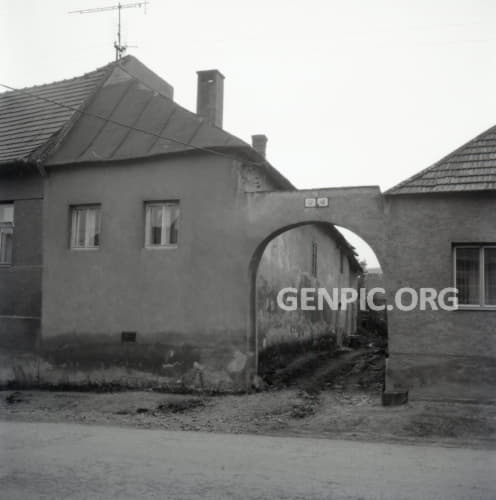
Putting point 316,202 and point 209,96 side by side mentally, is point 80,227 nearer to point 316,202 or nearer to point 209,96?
point 209,96

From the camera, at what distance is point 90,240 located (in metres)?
14.2

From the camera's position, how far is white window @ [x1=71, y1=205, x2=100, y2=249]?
14164 millimetres

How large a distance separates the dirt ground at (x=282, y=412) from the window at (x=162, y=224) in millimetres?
3358

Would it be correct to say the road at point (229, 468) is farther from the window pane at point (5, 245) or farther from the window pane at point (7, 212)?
the window pane at point (7, 212)

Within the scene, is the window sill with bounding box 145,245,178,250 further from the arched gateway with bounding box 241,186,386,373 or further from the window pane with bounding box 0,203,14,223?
the window pane with bounding box 0,203,14,223

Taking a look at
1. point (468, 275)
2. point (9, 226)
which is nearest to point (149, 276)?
point (9, 226)

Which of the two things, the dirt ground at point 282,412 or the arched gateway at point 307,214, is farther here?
the arched gateway at point 307,214

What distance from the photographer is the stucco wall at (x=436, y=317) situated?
11.0m

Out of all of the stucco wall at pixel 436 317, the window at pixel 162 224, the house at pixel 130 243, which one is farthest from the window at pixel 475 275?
the window at pixel 162 224

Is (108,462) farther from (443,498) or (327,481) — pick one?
(443,498)

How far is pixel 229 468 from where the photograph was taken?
6.68m

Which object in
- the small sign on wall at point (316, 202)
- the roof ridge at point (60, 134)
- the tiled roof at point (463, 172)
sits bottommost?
the small sign on wall at point (316, 202)

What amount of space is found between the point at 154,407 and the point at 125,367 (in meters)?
2.39

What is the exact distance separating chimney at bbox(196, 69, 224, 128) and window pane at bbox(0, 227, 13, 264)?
566 centimetres
